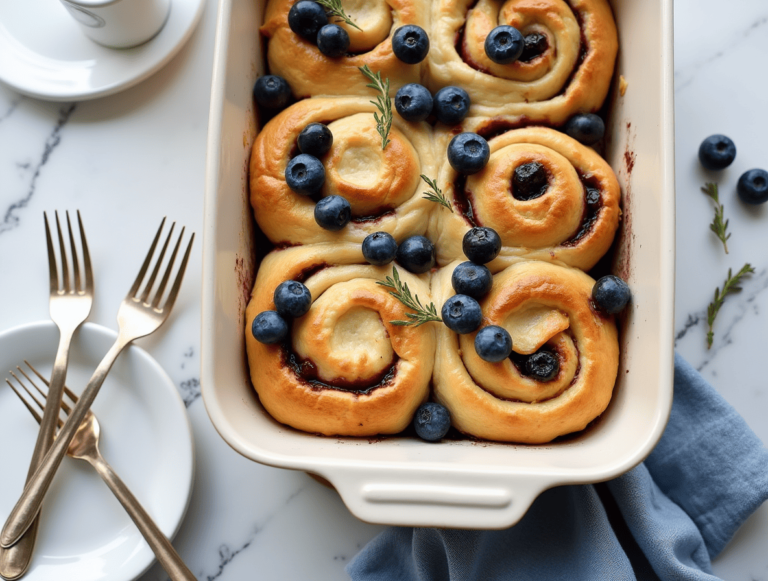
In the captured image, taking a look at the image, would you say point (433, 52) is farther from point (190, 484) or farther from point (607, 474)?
point (190, 484)

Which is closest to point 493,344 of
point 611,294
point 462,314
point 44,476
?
point 462,314

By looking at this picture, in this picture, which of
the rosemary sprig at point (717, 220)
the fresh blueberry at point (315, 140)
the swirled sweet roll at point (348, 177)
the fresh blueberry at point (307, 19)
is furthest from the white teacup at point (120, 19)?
the rosemary sprig at point (717, 220)

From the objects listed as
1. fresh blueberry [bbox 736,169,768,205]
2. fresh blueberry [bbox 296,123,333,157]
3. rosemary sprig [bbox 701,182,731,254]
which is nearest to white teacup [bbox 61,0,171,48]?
fresh blueberry [bbox 296,123,333,157]

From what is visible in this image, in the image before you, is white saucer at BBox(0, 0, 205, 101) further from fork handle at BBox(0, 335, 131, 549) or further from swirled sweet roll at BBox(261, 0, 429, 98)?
fork handle at BBox(0, 335, 131, 549)

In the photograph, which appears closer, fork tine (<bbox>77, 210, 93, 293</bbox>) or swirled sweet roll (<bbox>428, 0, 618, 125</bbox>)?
swirled sweet roll (<bbox>428, 0, 618, 125</bbox>)

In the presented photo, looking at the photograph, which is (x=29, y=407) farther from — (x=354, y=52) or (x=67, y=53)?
(x=354, y=52)
